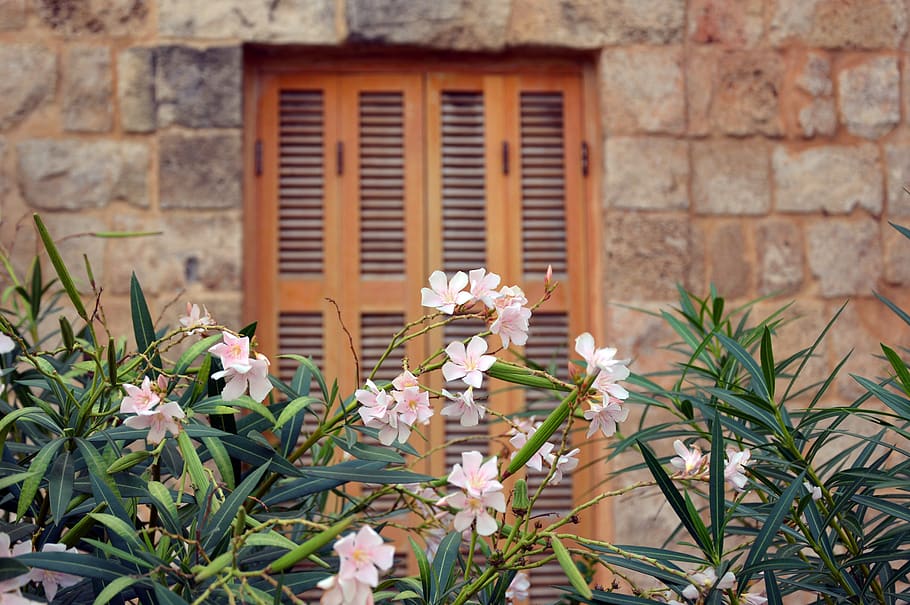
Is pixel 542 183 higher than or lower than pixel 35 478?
higher

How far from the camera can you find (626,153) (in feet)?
10.1

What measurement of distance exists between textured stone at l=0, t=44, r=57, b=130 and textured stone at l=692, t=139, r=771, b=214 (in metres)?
2.05

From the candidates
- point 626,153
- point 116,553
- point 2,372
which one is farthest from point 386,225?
point 116,553

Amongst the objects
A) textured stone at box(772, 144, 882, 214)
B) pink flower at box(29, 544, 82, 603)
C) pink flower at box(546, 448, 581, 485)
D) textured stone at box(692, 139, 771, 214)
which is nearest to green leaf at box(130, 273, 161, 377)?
pink flower at box(29, 544, 82, 603)

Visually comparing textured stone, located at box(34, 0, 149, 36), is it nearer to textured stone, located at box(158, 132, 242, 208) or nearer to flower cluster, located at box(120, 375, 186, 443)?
textured stone, located at box(158, 132, 242, 208)

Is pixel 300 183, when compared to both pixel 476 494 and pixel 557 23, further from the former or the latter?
pixel 476 494

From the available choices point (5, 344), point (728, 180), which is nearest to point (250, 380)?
point (5, 344)

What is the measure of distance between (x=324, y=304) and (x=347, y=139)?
0.54m

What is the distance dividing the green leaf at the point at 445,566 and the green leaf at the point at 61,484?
1.25 feet

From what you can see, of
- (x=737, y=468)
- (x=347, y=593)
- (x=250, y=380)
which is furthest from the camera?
(x=737, y=468)

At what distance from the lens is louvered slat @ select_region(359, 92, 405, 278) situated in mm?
3100

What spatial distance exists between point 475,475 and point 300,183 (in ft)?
7.64

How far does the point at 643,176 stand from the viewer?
121 inches

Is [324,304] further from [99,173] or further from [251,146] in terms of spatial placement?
[99,173]
